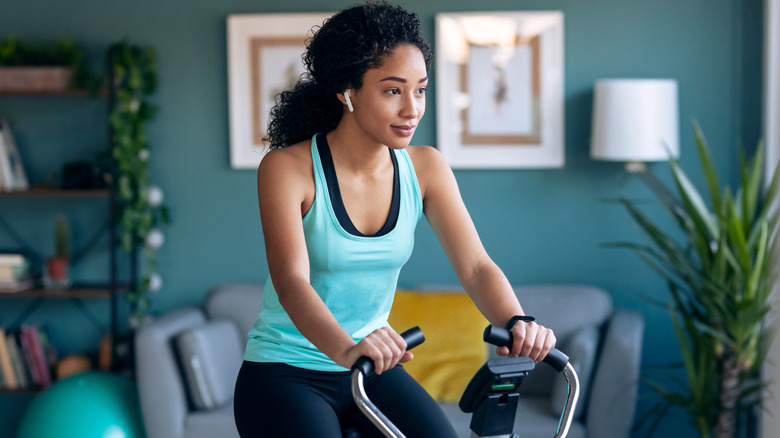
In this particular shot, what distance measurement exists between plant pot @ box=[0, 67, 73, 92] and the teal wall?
282mm

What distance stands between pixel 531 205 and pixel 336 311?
2.35 meters

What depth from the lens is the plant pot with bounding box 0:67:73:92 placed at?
3639 millimetres

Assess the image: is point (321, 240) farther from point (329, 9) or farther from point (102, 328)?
point (102, 328)

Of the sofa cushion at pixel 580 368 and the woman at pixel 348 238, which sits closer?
the woman at pixel 348 238

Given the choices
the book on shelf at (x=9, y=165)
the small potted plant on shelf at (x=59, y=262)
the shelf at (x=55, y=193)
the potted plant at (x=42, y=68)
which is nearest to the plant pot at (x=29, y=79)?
the potted plant at (x=42, y=68)

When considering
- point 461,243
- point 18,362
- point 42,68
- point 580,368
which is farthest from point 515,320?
point 18,362

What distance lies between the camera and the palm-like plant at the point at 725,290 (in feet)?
9.51

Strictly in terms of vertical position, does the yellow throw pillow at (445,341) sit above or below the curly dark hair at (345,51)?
below

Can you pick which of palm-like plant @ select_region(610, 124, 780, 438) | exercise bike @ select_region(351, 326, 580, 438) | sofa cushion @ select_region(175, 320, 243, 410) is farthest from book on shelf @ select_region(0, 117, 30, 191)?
exercise bike @ select_region(351, 326, 580, 438)

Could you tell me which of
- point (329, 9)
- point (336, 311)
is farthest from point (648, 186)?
point (336, 311)

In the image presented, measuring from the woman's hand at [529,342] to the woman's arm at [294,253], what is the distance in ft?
0.70

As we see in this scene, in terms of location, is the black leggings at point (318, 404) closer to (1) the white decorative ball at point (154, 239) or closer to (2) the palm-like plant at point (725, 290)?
(2) the palm-like plant at point (725, 290)

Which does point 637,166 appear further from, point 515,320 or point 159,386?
point 515,320

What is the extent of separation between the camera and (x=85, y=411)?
10.5ft
